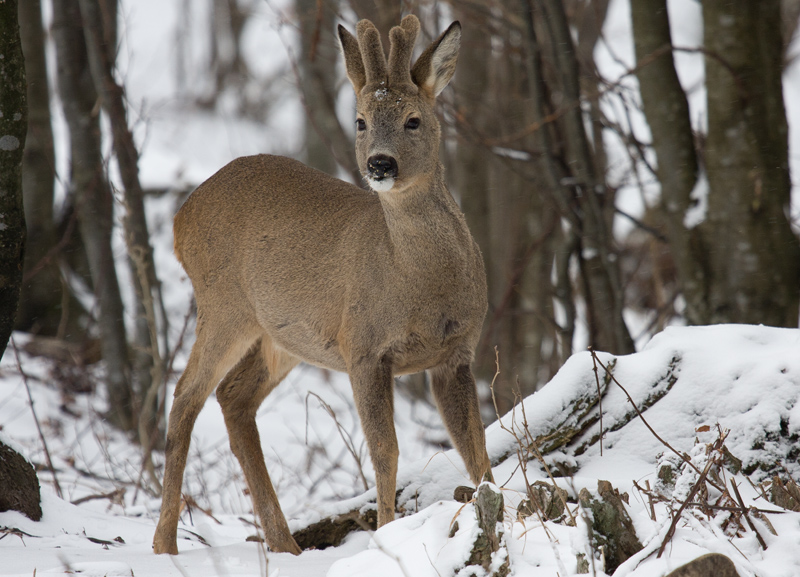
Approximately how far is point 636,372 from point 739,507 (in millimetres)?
1738

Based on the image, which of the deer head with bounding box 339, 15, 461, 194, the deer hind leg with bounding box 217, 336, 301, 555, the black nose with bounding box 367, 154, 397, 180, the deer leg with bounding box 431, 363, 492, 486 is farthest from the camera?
the deer hind leg with bounding box 217, 336, 301, 555

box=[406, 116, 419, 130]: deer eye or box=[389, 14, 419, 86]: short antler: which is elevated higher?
box=[389, 14, 419, 86]: short antler

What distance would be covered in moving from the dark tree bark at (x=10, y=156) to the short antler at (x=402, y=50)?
186cm

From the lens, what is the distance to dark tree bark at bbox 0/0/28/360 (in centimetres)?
428

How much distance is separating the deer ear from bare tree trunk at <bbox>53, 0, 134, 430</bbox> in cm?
487

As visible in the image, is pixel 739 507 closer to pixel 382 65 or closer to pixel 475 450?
pixel 475 450

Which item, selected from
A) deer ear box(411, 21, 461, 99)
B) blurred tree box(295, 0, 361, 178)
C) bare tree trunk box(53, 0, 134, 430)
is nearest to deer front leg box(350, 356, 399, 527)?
deer ear box(411, 21, 461, 99)

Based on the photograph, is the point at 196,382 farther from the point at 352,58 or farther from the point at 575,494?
the point at 575,494

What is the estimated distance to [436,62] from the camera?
465 centimetres

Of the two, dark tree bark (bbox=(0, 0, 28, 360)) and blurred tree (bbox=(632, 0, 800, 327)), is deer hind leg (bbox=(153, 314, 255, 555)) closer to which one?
dark tree bark (bbox=(0, 0, 28, 360))

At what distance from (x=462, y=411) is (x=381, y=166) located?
1318 millimetres

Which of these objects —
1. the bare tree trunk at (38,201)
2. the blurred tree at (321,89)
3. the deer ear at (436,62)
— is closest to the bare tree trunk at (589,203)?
the blurred tree at (321,89)

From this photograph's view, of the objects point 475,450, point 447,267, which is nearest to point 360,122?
point 447,267

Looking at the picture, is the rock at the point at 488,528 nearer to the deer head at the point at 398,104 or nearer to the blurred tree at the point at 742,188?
the deer head at the point at 398,104
